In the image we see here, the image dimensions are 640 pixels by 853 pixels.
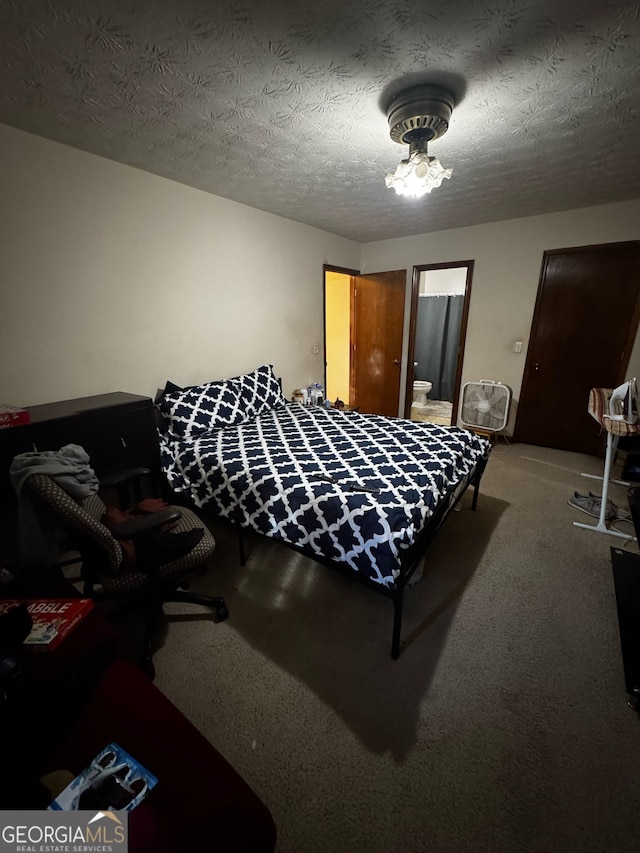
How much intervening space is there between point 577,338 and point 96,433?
4599 mm

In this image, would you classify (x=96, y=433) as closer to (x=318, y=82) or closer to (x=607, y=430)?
(x=318, y=82)

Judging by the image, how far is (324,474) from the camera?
6.39 feet

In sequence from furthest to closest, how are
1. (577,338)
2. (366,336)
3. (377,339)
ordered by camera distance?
(366,336), (377,339), (577,338)

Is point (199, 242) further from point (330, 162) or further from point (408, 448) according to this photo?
point (408, 448)

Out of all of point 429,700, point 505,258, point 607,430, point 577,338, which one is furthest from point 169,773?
point 505,258

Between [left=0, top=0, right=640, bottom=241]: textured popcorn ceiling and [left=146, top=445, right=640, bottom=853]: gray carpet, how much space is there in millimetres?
2543

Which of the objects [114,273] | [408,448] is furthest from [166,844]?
[114,273]

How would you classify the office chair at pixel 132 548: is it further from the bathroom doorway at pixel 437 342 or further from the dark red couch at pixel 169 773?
the bathroom doorway at pixel 437 342

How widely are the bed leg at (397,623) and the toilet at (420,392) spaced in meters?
4.40

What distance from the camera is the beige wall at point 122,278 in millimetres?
2016

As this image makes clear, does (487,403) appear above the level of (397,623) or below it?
above

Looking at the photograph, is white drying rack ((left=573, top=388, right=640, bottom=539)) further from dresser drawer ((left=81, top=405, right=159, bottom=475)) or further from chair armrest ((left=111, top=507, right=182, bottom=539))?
dresser drawer ((left=81, top=405, right=159, bottom=475))
